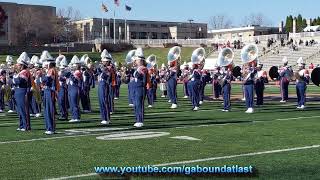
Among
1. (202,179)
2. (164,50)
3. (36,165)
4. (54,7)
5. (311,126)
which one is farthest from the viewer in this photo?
(54,7)

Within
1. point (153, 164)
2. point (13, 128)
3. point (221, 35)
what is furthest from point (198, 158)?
point (221, 35)

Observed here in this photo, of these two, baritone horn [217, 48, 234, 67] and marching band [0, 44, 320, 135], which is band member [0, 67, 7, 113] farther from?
baritone horn [217, 48, 234, 67]

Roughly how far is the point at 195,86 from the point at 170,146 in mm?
8937

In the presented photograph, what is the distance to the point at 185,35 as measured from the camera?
366 feet

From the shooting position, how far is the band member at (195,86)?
1842 centimetres

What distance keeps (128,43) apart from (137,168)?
2707 inches

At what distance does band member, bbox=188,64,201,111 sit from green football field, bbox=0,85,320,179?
3.00m

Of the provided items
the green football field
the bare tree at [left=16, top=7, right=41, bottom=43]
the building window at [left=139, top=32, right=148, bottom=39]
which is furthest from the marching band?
the building window at [left=139, top=32, right=148, bottom=39]

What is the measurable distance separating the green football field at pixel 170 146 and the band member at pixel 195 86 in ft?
9.85

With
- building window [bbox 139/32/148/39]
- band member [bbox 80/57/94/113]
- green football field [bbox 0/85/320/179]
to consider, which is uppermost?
building window [bbox 139/32/148/39]

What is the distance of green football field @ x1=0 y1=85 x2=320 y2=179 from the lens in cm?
781

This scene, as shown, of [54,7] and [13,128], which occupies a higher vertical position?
[54,7]

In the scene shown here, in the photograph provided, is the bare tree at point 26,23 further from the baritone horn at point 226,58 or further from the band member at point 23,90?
the band member at point 23,90

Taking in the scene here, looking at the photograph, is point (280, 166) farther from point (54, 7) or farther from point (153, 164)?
point (54, 7)
